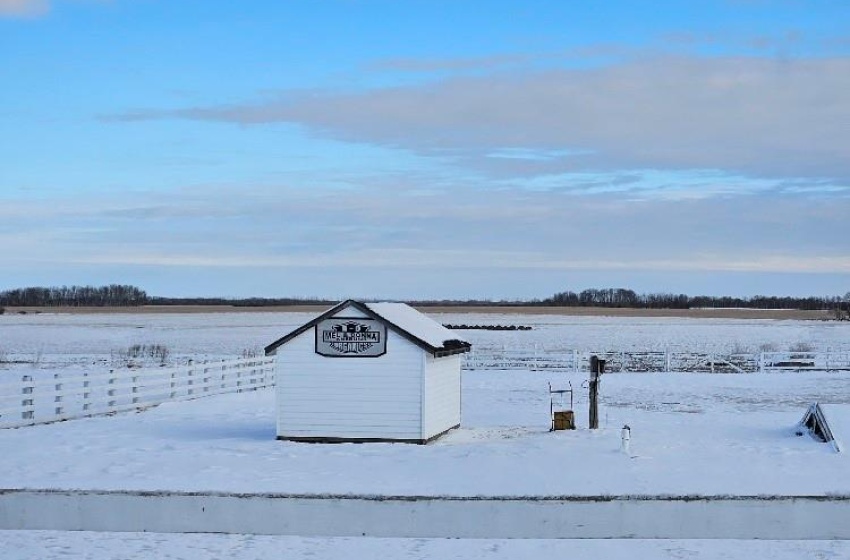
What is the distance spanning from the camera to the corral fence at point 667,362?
4297 centimetres

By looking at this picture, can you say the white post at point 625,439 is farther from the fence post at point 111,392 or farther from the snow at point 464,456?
the fence post at point 111,392

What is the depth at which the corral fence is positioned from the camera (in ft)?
141

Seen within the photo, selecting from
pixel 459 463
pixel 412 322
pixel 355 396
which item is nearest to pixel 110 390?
pixel 355 396

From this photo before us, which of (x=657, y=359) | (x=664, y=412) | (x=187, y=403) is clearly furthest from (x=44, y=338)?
(x=664, y=412)

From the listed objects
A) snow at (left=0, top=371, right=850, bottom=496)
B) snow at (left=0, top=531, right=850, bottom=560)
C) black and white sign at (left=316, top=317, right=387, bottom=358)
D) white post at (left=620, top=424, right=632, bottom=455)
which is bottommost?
snow at (left=0, top=371, right=850, bottom=496)

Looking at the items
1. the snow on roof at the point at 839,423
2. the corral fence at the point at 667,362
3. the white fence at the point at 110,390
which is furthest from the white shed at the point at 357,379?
the corral fence at the point at 667,362

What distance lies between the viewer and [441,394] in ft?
68.3

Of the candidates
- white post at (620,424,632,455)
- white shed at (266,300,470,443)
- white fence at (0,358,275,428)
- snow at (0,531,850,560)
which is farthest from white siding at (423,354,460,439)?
snow at (0,531,850,560)

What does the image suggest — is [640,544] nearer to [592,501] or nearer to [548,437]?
[592,501]

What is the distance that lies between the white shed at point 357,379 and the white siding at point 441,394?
4 cm

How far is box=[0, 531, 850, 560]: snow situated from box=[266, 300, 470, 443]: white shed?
9.49 m

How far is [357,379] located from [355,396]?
320 millimetres

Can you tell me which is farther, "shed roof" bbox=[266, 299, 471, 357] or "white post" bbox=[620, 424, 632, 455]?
"shed roof" bbox=[266, 299, 471, 357]

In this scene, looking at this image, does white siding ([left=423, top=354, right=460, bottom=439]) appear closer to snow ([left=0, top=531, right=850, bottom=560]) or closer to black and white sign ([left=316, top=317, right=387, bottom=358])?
black and white sign ([left=316, top=317, right=387, bottom=358])
